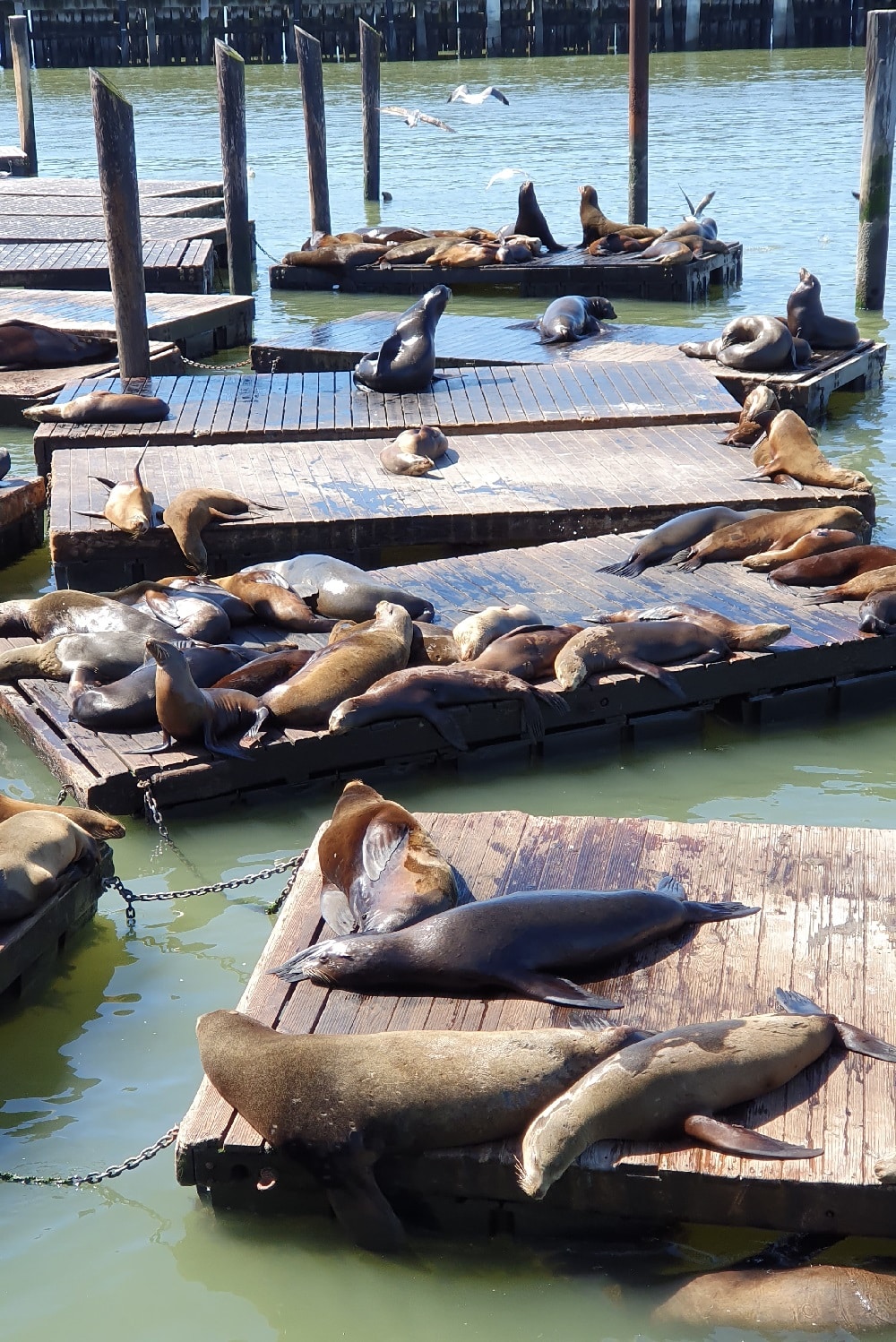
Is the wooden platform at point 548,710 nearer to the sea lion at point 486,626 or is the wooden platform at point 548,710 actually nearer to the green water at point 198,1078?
the green water at point 198,1078

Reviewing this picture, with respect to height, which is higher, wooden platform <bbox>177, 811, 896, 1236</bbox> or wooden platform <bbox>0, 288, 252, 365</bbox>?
wooden platform <bbox>0, 288, 252, 365</bbox>

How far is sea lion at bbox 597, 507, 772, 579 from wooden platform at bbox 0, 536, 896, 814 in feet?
0.31

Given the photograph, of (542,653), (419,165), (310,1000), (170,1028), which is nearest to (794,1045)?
(310,1000)

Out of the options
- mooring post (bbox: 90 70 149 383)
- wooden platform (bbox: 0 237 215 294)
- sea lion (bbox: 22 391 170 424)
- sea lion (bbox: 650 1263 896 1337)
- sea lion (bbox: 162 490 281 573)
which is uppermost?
mooring post (bbox: 90 70 149 383)

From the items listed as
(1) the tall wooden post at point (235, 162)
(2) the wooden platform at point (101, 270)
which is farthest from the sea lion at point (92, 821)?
(2) the wooden platform at point (101, 270)

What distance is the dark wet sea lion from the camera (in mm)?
3811

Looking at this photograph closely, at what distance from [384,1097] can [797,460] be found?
5.86m

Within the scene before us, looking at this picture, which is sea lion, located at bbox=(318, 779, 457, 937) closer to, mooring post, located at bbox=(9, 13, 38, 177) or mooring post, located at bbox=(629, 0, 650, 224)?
mooring post, located at bbox=(629, 0, 650, 224)

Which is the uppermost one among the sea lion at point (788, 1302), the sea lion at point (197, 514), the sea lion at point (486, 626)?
the sea lion at point (197, 514)

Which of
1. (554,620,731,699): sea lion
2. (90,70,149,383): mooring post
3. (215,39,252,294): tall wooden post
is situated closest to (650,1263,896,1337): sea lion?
(554,620,731,699): sea lion

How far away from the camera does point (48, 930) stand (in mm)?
4535

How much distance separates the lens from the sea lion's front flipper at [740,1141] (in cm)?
326

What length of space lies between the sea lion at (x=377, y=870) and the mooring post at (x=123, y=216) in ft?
21.3

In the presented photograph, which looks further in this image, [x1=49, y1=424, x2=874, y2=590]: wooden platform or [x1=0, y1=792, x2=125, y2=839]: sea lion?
[x1=49, y1=424, x2=874, y2=590]: wooden platform
